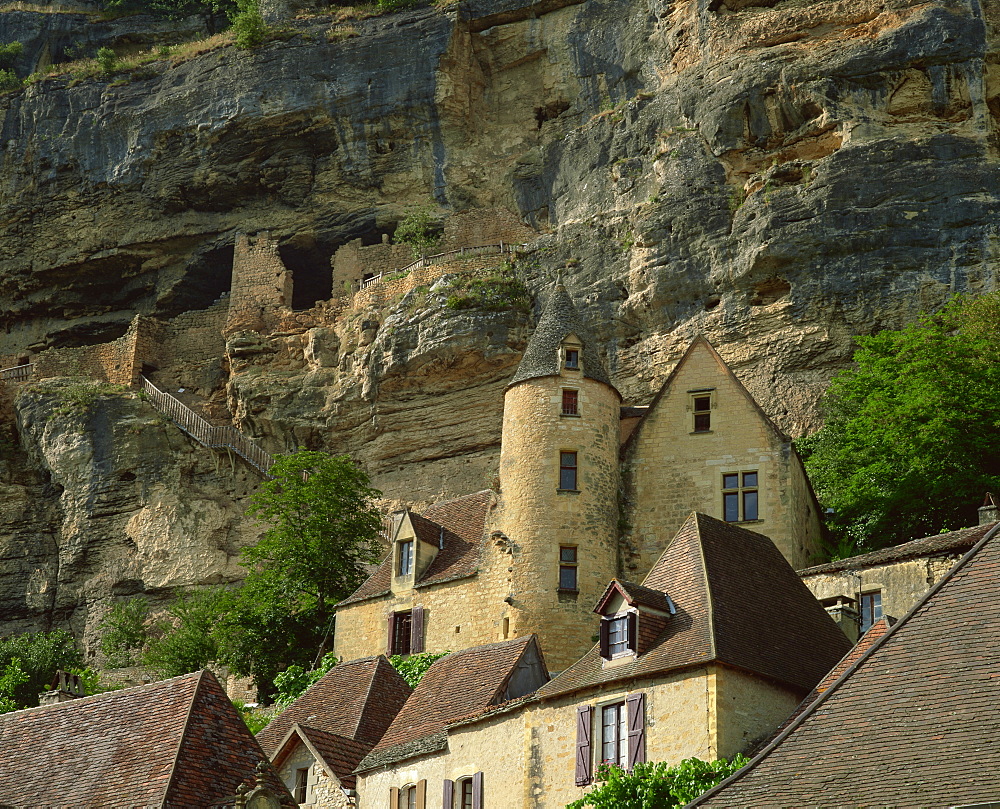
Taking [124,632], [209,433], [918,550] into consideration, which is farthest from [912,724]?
[209,433]

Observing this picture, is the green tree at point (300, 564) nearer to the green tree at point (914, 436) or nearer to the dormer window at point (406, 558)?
the dormer window at point (406, 558)

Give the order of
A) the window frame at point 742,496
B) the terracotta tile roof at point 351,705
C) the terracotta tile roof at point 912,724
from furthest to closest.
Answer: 1. the window frame at point 742,496
2. the terracotta tile roof at point 351,705
3. the terracotta tile roof at point 912,724

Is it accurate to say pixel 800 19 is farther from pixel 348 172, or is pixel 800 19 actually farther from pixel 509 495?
pixel 509 495

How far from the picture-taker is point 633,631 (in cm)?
2250

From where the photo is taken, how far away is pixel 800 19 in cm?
4541

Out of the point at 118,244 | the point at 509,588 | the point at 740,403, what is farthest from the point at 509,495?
the point at 118,244

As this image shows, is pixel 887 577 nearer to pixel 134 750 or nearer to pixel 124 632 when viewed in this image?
pixel 134 750

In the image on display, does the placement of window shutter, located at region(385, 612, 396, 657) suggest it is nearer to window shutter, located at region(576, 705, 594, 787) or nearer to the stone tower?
the stone tower

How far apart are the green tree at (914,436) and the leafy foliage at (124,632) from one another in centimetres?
2011

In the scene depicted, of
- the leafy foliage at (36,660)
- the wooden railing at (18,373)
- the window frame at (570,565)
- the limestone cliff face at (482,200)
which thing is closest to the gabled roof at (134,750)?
the window frame at (570,565)

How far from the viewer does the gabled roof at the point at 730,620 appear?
2166cm

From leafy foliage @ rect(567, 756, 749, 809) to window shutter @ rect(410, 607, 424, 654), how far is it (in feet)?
42.1

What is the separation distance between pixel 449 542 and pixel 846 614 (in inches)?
425

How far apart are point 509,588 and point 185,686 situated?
11.1 meters
